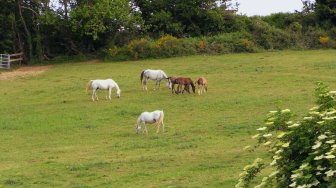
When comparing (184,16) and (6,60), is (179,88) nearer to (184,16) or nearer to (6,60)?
(6,60)

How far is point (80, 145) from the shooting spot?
19.1 meters

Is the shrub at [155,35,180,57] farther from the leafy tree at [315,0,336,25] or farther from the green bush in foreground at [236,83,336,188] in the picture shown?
the green bush in foreground at [236,83,336,188]

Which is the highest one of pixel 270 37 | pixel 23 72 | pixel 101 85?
pixel 270 37

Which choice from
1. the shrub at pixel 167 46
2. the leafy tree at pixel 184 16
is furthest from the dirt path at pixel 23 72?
the leafy tree at pixel 184 16

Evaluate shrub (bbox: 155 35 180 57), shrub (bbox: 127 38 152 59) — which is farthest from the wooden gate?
shrub (bbox: 155 35 180 57)

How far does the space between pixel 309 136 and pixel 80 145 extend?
12826 millimetres

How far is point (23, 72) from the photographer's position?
134 ft

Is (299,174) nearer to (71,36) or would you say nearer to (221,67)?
(221,67)

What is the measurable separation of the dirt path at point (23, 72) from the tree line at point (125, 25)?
4.13 metres

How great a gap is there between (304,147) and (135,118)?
16732mm

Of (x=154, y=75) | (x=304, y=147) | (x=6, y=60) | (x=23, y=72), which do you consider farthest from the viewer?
(x=6, y=60)

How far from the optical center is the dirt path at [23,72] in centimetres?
3859

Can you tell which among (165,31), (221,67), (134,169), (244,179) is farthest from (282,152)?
(165,31)

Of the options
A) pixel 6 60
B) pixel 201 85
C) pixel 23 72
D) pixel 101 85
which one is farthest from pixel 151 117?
pixel 6 60
